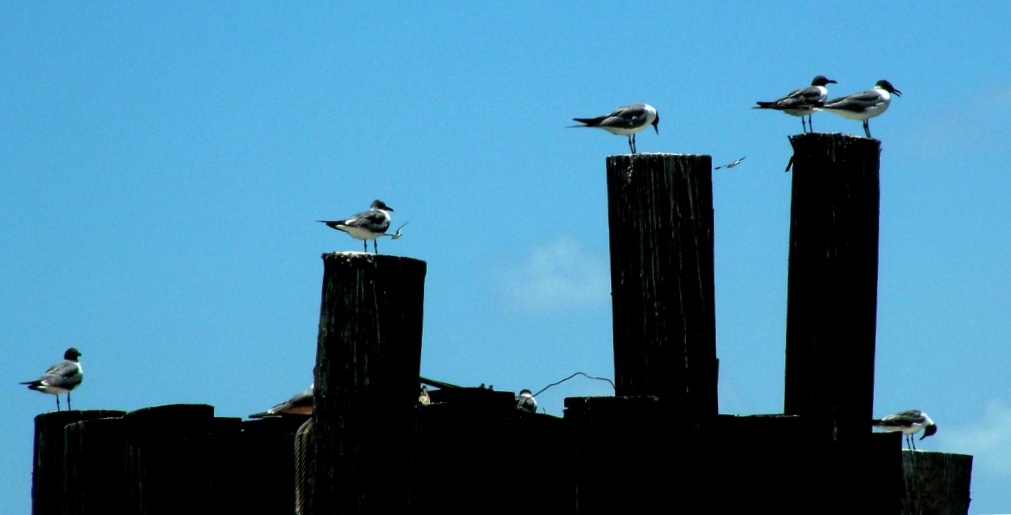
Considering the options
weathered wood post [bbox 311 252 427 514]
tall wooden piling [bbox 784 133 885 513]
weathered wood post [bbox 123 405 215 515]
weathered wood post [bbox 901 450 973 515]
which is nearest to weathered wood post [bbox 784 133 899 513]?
tall wooden piling [bbox 784 133 885 513]

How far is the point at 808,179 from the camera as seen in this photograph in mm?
8891

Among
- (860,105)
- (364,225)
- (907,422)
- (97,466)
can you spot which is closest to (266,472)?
(97,466)

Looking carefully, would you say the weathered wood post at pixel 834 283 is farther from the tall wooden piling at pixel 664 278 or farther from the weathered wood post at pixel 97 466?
the weathered wood post at pixel 97 466

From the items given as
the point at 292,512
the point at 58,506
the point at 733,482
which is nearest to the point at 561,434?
the point at 733,482

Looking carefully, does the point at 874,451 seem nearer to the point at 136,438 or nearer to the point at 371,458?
the point at 371,458

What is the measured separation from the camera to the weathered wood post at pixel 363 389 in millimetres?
7590

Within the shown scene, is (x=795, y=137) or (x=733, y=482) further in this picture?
(x=795, y=137)

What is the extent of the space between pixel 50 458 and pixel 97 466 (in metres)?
0.53

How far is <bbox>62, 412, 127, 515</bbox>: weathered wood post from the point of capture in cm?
805

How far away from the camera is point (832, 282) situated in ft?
28.8

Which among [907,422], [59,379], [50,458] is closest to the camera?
[50,458]

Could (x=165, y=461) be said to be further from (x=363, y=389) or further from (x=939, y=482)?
(x=939, y=482)

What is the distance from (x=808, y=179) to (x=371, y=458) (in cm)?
294

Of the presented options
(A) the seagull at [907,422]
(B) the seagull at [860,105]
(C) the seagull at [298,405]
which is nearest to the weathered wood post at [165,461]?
(C) the seagull at [298,405]
